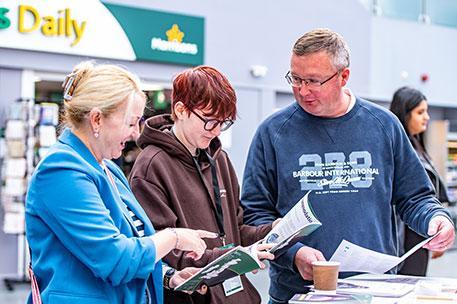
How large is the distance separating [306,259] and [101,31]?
5.16 metres

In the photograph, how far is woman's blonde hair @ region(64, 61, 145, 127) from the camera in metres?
1.75

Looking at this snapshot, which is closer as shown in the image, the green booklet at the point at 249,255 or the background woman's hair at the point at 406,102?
the green booklet at the point at 249,255

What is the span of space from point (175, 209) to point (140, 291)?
0.34 m

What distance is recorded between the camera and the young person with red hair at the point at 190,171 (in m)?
2.09

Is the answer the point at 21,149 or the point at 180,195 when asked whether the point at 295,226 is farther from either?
the point at 21,149

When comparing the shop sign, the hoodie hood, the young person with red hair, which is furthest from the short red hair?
the shop sign

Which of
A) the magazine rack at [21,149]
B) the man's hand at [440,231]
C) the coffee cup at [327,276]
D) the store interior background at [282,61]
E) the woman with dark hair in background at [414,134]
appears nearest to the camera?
the coffee cup at [327,276]

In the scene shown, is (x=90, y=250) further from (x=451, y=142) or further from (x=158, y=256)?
(x=451, y=142)

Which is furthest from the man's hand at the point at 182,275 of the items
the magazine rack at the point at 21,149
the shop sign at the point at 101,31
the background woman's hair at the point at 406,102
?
the shop sign at the point at 101,31

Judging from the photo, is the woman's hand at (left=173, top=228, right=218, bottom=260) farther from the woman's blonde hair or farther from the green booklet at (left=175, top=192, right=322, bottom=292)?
the woman's blonde hair

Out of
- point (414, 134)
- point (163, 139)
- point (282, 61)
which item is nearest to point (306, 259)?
point (163, 139)

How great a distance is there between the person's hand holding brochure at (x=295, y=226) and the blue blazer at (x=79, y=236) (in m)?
0.43

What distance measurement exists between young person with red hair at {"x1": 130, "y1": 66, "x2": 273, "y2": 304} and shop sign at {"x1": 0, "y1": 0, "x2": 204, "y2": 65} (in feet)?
14.7

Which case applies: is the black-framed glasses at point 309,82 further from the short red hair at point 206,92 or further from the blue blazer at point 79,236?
the blue blazer at point 79,236
